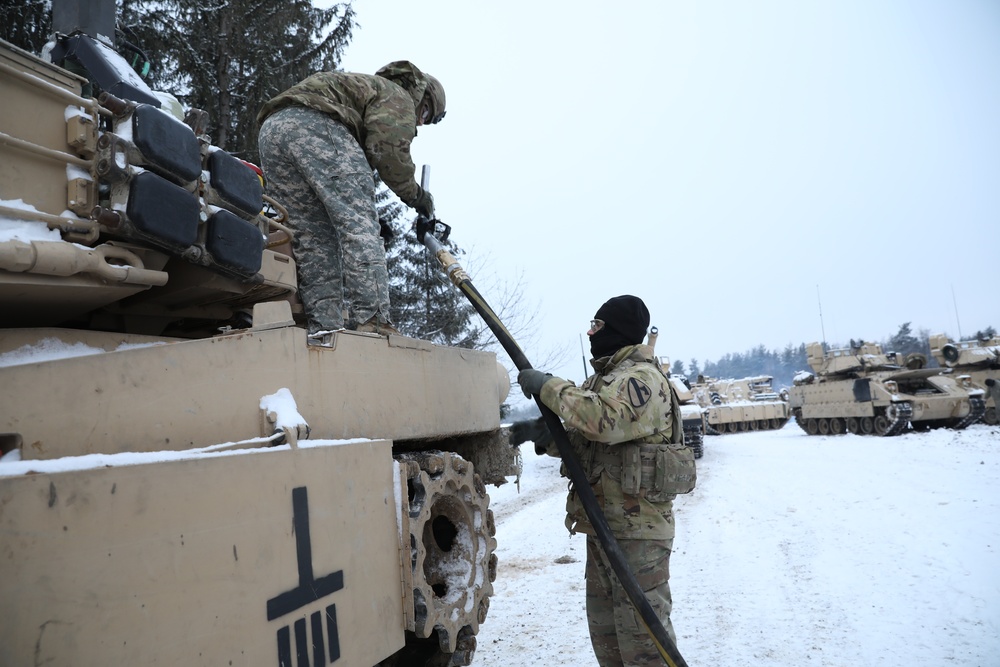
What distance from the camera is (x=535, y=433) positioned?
124 inches

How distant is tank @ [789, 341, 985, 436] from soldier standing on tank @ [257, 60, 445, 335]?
60.9ft

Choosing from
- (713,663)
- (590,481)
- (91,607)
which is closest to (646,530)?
(590,481)

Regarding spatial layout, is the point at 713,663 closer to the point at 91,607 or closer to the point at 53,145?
the point at 91,607

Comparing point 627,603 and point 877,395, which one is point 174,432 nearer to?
point 627,603

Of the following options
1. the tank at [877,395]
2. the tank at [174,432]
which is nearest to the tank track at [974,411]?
the tank at [877,395]

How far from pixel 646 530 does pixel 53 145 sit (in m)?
2.46

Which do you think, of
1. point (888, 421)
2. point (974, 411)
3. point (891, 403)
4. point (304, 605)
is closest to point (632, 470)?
point (304, 605)

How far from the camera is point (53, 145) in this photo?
1.93m

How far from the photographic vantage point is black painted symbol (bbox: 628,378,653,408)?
9.11 ft

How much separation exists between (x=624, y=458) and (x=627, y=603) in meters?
0.59

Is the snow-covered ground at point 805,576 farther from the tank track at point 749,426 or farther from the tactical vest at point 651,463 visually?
the tank track at point 749,426

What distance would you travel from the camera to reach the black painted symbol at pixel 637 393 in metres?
2.78

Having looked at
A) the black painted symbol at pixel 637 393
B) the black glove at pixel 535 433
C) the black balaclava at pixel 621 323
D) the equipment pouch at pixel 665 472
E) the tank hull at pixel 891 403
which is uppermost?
the black balaclava at pixel 621 323

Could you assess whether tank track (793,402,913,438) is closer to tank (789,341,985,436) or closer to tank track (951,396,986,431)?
tank (789,341,985,436)
